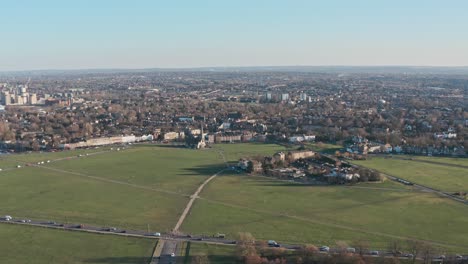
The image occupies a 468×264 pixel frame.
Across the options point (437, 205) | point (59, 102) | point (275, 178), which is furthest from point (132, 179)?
point (59, 102)

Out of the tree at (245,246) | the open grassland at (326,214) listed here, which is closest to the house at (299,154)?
the open grassland at (326,214)

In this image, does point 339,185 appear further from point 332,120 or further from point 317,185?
point 332,120

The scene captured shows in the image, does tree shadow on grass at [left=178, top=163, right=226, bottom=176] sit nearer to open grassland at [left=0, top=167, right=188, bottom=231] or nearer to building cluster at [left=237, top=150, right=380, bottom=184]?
building cluster at [left=237, top=150, right=380, bottom=184]

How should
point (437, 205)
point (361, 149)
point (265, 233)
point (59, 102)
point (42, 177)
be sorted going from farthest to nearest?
point (59, 102) < point (361, 149) < point (42, 177) < point (437, 205) < point (265, 233)

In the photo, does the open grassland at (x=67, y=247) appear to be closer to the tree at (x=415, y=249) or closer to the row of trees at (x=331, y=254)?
the row of trees at (x=331, y=254)

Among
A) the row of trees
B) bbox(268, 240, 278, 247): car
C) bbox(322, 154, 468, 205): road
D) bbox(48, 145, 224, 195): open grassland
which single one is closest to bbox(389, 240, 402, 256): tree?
the row of trees

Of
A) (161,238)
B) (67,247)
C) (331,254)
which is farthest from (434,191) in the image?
(67,247)
